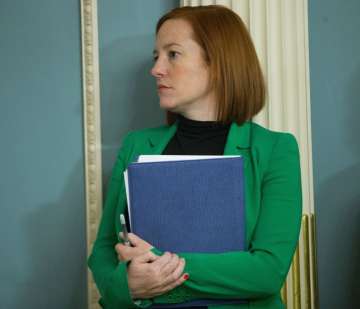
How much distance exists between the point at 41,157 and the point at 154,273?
1003 mm

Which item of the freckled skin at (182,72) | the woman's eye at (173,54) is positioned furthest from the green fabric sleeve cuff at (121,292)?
the woman's eye at (173,54)

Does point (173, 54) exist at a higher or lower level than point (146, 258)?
higher

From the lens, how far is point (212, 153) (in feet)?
4.59

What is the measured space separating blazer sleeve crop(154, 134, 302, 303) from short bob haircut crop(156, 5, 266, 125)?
0.18 meters

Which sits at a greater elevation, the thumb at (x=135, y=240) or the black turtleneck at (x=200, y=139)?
the black turtleneck at (x=200, y=139)

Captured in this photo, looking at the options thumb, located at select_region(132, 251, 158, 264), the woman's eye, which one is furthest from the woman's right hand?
the woman's eye

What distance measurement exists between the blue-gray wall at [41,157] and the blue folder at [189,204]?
85 centimetres

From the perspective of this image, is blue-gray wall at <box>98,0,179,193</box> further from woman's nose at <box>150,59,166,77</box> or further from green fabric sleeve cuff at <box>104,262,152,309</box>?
green fabric sleeve cuff at <box>104,262,152,309</box>

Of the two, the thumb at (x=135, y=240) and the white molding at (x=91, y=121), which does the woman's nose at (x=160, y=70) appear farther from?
the white molding at (x=91, y=121)

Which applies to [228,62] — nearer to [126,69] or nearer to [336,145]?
[126,69]

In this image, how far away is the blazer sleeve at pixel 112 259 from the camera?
1172 mm

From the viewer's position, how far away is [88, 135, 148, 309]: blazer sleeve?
1.17 meters

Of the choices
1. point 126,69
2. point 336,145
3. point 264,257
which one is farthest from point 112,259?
point 336,145

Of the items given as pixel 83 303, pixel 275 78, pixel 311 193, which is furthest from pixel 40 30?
pixel 311 193
